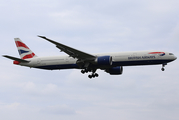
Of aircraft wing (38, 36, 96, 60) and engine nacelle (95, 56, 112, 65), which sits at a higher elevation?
aircraft wing (38, 36, 96, 60)

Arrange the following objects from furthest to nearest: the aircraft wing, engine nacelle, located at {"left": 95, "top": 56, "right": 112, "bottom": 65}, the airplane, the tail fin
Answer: the tail fin < the airplane < engine nacelle, located at {"left": 95, "top": 56, "right": 112, "bottom": 65} < the aircraft wing

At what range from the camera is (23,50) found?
52281 millimetres

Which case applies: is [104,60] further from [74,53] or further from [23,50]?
[23,50]

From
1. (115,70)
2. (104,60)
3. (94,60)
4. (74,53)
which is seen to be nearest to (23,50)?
(74,53)

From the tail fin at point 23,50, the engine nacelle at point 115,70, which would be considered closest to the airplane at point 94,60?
the tail fin at point 23,50

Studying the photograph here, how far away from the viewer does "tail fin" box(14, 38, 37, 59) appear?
5156cm

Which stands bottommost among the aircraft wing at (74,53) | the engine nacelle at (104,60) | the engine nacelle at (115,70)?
the engine nacelle at (115,70)

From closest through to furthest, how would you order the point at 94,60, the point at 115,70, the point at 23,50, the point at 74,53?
the point at 74,53, the point at 94,60, the point at 115,70, the point at 23,50

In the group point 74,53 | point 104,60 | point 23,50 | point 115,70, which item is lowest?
point 115,70

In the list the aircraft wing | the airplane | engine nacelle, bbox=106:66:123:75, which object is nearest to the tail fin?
the airplane

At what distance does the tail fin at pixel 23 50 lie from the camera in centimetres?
5156

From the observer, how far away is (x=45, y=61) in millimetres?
48500

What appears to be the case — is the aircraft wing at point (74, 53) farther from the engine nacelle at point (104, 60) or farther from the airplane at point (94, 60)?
the engine nacelle at point (104, 60)

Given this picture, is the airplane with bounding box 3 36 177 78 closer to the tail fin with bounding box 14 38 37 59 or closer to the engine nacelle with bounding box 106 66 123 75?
the tail fin with bounding box 14 38 37 59
